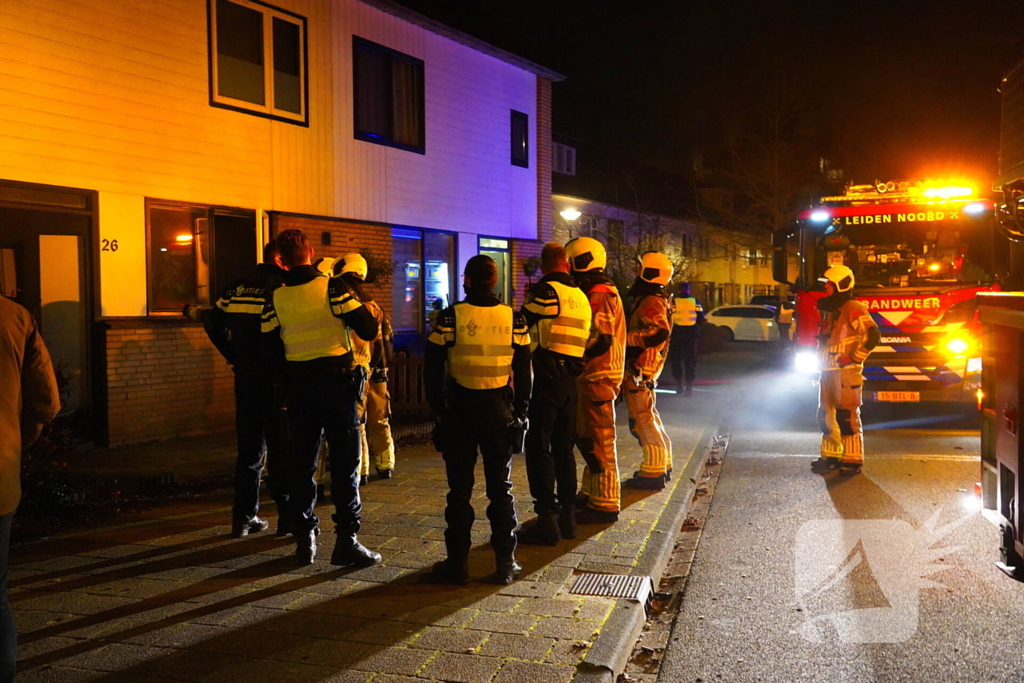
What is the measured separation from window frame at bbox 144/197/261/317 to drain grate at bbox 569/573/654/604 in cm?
703

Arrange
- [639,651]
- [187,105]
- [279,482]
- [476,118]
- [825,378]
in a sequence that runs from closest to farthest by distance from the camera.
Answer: [639,651] → [279,482] → [825,378] → [187,105] → [476,118]

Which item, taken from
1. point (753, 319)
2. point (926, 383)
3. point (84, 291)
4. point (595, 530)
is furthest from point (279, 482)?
point (753, 319)

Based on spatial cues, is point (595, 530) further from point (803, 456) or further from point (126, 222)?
point (126, 222)

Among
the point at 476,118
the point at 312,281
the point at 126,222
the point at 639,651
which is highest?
the point at 476,118

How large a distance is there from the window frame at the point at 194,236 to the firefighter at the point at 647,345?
5.74 metres

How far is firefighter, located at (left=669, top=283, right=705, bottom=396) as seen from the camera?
14578 millimetres

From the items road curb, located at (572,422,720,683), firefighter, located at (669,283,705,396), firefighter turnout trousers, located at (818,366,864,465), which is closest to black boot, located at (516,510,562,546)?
road curb, located at (572,422,720,683)

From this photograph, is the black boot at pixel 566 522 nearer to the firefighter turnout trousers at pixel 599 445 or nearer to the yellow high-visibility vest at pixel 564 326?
the firefighter turnout trousers at pixel 599 445

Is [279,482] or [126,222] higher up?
[126,222]

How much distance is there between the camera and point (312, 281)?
17.7 feet

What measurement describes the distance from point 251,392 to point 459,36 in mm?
10955

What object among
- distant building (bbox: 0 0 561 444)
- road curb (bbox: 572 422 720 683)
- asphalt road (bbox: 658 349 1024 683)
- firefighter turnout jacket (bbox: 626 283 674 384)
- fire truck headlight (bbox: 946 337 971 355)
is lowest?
asphalt road (bbox: 658 349 1024 683)

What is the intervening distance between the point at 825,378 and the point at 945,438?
3099 millimetres

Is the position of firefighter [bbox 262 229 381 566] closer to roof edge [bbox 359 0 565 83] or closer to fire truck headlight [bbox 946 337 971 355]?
fire truck headlight [bbox 946 337 971 355]
